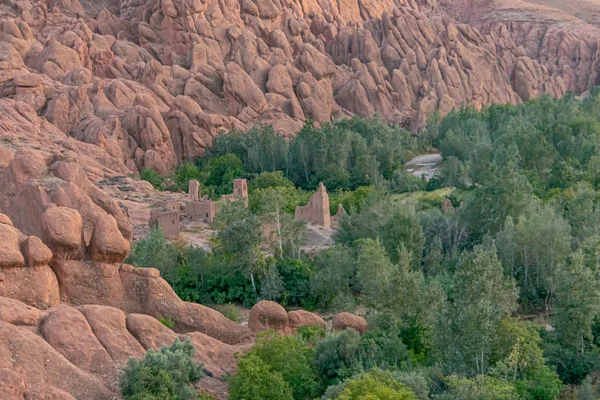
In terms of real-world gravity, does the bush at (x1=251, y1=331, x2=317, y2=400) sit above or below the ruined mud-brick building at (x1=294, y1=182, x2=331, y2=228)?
above

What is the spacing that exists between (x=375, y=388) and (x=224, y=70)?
82.6 m

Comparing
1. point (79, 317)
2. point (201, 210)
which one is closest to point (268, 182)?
point (201, 210)

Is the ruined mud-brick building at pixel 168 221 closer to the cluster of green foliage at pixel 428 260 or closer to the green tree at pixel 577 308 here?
the cluster of green foliage at pixel 428 260

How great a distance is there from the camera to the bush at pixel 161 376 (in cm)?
2881

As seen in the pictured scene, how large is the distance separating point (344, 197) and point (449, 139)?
2045 centimetres

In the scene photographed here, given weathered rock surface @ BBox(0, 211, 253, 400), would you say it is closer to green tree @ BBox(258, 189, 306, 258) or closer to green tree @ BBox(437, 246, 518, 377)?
green tree @ BBox(437, 246, 518, 377)

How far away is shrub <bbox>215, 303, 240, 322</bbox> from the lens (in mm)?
46125

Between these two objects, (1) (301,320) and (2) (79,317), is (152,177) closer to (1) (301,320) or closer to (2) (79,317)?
(1) (301,320)

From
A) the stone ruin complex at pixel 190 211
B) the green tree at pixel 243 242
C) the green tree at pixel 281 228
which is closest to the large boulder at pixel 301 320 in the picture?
the green tree at pixel 243 242

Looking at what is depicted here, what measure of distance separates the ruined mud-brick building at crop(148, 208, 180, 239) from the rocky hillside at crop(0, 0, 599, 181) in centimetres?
1756

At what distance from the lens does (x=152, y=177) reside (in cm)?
8544

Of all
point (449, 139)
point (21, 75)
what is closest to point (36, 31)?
point (21, 75)

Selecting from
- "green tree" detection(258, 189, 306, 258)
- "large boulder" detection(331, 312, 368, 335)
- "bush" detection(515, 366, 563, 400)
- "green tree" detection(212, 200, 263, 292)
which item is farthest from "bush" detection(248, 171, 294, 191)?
"bush" detection(515, 366, 563, 400)

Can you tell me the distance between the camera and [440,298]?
Result: 40344mm
